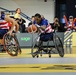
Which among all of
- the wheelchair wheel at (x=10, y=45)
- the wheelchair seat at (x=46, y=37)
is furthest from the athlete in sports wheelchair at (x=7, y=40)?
the wheelchair seat at (x=46, y=37)

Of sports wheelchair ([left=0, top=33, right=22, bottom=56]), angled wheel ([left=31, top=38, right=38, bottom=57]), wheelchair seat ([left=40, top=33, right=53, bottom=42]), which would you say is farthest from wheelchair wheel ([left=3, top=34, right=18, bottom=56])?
wheelchair seat ([left=40, top=33, right=53, bottom=42])

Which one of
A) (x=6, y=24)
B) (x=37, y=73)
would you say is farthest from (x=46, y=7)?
(x=37, y=73)

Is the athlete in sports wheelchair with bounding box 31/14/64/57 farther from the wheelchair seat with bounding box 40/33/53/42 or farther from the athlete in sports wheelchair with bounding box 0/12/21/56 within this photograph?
the athlete in sports wheelchair with bounding box 0/12/21/56

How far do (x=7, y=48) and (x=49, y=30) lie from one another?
1.11 meters

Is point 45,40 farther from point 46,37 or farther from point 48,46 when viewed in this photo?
point 48,46

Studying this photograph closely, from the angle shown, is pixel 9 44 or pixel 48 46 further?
pixel 48 46

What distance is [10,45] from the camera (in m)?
7.82

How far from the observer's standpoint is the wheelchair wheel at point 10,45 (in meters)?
7.81

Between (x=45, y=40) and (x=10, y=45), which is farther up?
(x=45, y=40)

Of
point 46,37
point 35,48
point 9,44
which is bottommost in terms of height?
point 35,48

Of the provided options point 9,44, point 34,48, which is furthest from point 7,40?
point 34,48

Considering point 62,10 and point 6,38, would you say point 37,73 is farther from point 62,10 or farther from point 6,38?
point 62,10

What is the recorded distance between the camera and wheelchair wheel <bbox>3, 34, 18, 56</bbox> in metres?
7.81

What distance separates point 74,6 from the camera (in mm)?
22766
